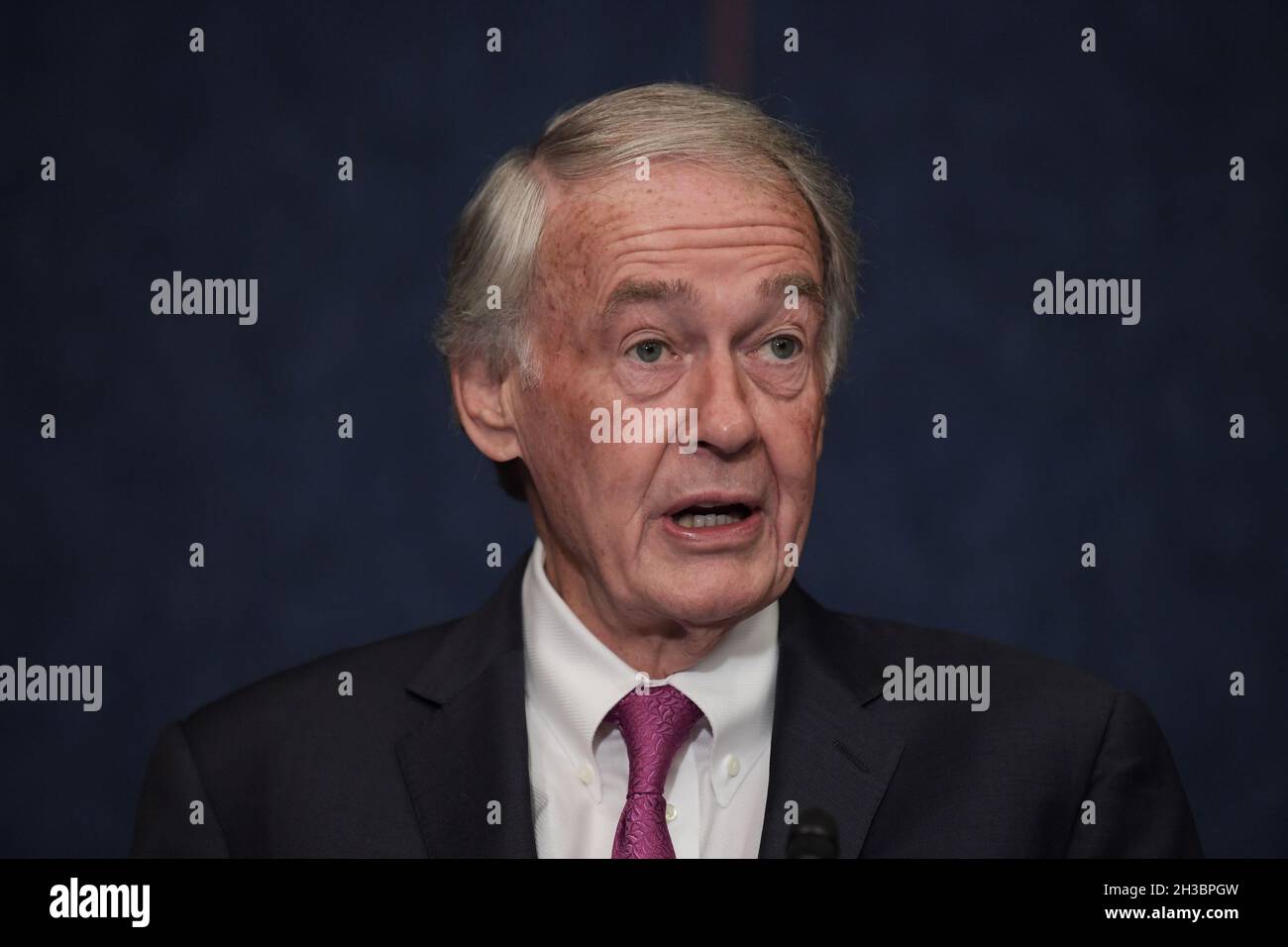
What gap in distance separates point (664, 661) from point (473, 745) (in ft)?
0.98

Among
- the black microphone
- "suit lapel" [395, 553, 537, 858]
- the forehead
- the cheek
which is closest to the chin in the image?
the cheek

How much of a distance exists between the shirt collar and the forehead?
1.69 feet

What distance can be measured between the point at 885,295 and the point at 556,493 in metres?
0.90

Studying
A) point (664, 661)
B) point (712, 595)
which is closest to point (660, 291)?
point (712, 595)

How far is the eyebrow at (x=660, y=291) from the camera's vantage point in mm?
2564

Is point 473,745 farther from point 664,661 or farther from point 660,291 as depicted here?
point 660,291

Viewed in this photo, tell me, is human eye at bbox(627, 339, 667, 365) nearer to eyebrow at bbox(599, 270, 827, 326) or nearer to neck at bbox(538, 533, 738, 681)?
eyebrow at bbox(599, 270, 827, 326)

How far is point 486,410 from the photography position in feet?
9.29

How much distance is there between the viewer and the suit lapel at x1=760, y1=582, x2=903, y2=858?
2576 millimetres

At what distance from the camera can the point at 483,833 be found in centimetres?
259
